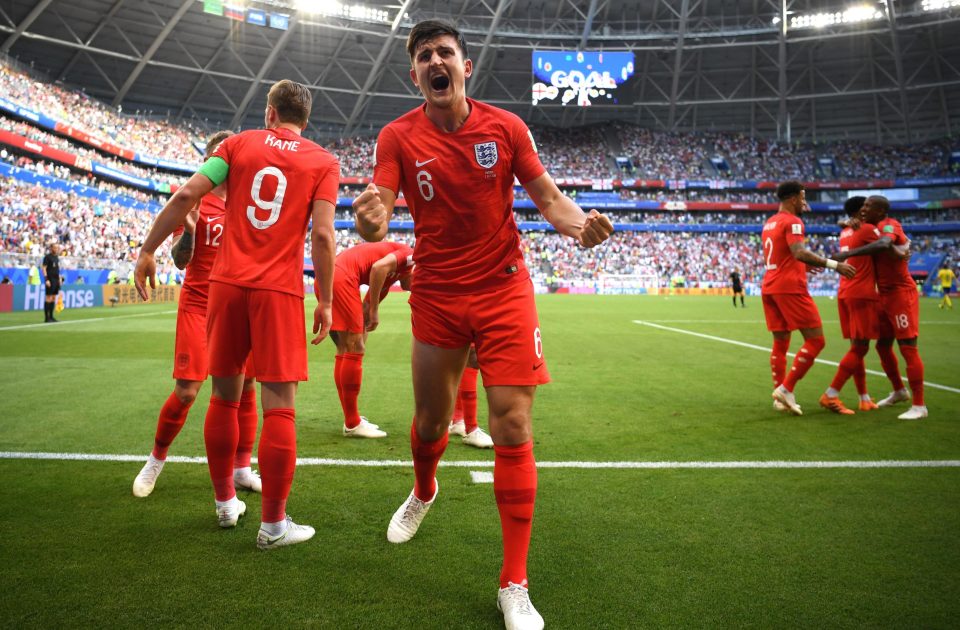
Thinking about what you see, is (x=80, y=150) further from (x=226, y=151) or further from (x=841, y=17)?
(x=841, y=17)

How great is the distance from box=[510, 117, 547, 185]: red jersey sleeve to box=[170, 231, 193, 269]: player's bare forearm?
83.2 inches

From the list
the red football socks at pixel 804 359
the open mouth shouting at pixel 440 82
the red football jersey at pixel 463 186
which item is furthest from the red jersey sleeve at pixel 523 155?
the red football socks at pixel 804 359

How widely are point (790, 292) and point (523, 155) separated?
4.89 meters

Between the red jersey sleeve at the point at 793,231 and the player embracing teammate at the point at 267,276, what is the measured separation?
5224 millimetres

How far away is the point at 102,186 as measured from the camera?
134 feet

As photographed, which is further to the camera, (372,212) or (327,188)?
(327,188)

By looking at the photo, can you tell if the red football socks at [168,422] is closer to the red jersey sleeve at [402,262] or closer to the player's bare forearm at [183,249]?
the player's bare forearm at [183,249]

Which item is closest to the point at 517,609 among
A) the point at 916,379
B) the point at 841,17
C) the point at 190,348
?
the point at 190,348

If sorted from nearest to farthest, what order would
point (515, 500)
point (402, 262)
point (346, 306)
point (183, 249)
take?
point (515, 500)
point (183, 249)
point (402, 262)
point (346, 306)

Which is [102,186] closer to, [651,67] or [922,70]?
[651,67]

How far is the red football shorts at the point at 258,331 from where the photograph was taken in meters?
3.06

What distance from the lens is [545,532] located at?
3283 mm

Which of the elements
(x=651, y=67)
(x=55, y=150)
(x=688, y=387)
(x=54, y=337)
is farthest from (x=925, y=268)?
(x=55, y=150)

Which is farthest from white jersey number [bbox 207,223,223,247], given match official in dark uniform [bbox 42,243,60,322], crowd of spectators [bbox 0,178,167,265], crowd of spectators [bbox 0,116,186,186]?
crowd of spectators [bbox 0,116,186,186]
